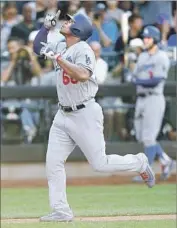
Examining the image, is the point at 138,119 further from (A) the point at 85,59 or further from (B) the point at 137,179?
(A) the point at 85,59

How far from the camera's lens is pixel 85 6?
14.3 m

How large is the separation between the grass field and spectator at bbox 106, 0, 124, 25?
3859mm

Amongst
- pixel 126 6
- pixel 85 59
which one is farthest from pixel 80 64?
pixel 126 6

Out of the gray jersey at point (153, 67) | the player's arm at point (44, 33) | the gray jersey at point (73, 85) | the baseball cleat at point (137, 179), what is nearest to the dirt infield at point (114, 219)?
the gray jersey at point (73, 85)

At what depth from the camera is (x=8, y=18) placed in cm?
1399

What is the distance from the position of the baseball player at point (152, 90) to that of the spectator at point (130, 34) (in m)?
0.92

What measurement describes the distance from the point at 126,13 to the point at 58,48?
22.6 feet

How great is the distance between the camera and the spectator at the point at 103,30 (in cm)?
1363

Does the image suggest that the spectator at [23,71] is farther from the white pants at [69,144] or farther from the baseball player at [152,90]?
the white pants at [69,144]

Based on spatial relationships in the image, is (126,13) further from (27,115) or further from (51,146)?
(51,146)

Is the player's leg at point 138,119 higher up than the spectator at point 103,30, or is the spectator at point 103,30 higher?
the spectator at point 103,30

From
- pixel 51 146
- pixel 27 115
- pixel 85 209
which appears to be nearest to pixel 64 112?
pixel 51 146

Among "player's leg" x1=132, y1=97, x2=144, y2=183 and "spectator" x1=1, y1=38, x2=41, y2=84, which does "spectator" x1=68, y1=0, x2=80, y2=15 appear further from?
"player's leg" x1=132, y1=97, x2=144, y2=183

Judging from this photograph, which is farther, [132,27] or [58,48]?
[132,27]
